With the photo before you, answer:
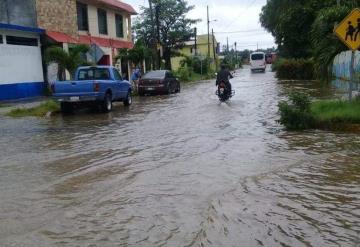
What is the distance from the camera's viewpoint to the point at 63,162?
9367 mm

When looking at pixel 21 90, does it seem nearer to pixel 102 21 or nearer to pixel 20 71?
pixel 20 71

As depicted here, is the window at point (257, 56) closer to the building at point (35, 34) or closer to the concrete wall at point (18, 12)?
the building at point (35, 34)

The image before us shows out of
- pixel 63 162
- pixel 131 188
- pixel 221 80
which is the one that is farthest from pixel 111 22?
pixel 131 188

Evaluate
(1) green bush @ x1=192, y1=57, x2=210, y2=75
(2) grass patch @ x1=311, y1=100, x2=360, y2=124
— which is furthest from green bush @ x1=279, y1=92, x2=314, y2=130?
(1) green bush @ x1=192, y1=57, x2=210, y2=75

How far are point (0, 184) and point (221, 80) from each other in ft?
47.7

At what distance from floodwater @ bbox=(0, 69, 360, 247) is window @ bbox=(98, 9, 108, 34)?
76.4 ft

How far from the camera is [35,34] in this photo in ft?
88.5

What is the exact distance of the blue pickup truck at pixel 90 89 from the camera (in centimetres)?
1814

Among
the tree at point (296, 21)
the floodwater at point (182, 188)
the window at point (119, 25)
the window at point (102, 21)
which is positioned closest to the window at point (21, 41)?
the window at point (102, 21)

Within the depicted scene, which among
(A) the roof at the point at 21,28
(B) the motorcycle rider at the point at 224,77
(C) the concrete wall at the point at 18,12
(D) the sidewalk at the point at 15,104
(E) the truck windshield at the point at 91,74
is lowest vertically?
(D) the sidewalk at the point at 15,104

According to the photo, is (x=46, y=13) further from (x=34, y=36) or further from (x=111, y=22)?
(x=111, y=22)

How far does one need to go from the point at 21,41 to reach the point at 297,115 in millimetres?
17906

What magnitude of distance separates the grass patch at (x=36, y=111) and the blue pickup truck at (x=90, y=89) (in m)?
0.77

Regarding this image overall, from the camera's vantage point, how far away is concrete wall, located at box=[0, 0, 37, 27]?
24375 millimetres
